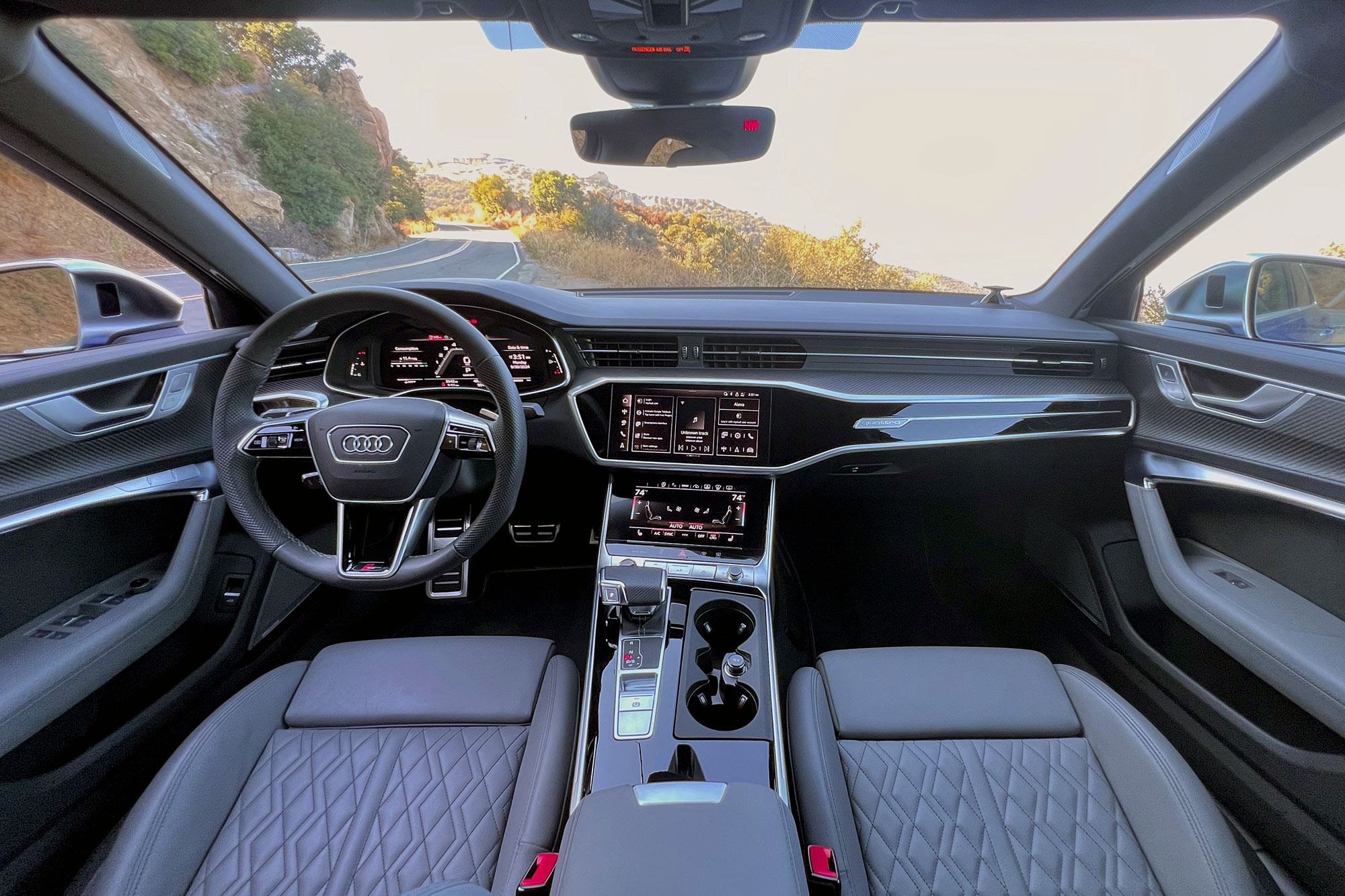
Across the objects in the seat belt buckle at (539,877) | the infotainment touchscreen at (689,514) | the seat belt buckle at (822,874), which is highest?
the infotainment touchscreen at (689,514)

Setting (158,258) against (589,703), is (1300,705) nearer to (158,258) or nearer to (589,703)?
(589,703)

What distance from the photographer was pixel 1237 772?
175 cm

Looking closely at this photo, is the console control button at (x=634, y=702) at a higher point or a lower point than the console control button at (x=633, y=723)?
higher

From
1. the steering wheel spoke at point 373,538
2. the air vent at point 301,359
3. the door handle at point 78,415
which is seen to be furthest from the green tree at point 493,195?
the door handle at point 78,415

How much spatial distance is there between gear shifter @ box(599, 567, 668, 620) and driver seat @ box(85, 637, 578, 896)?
8.8 inches

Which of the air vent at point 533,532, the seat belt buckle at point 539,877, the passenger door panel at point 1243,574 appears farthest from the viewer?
the air vent at point 533,532

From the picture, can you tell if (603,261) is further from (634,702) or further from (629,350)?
(634,702)

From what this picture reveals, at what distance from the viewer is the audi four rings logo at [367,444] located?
64.1 inches

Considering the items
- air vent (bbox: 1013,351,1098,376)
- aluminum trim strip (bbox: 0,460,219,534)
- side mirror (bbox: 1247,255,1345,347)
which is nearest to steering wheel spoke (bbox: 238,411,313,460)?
aluminum trim strip (bbox: 0,460,219,534)

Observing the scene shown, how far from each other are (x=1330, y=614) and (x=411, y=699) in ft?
7.61

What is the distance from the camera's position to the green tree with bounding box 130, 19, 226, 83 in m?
1.74

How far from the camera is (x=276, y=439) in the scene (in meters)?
1.67

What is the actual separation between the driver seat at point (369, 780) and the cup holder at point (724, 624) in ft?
1.42

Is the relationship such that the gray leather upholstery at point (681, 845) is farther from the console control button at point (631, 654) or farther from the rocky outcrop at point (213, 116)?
the rocky outcrop at point (213, 116)
